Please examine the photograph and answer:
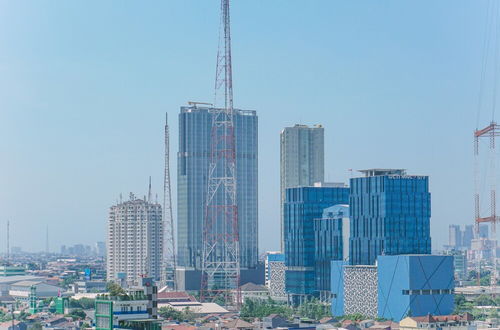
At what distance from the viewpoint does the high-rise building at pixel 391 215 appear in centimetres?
7388

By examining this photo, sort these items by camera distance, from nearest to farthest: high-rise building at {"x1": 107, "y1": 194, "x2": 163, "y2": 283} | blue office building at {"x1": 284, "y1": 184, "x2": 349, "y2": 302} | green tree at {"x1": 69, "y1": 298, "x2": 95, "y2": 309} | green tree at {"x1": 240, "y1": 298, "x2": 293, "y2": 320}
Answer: green tree at {"x1": 240, "y1": 298, "x2": 293, "y2": 320} < green tree at {"x1": 69, "y1": 298, "x2": 95, "y2": 309} < blue office building at {"x1": 284, "y1": 184, "x2": 349, "y2": 302} < high-rise building at {"x1": 107, "y1": 194, "x2": 163, "y2": 283}

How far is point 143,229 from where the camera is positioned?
109m

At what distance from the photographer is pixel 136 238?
110 meters

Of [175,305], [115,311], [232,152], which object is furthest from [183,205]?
[115,311]

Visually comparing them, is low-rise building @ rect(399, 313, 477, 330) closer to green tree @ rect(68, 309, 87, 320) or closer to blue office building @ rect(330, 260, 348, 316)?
blue office building @ rect(330, 260, 348, 316)

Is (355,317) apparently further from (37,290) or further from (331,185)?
(37,290)

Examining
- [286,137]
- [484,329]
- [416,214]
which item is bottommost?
[484,329]

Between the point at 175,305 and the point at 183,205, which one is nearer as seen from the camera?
the point at 175,305

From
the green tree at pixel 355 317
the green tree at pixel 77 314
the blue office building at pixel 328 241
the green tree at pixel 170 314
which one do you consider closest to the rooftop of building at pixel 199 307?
the green tree at pixel 170 314

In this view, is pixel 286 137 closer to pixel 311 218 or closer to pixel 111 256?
pixel 111 256

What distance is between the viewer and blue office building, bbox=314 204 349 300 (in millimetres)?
81062

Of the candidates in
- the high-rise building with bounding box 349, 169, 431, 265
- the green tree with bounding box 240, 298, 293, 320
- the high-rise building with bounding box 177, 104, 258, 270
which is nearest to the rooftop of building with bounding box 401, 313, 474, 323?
the green tree with bounding box 240, 298, 293, 320

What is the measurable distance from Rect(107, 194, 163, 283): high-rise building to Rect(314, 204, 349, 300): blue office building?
26.8 meters

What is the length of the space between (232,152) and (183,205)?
46.0 meters
